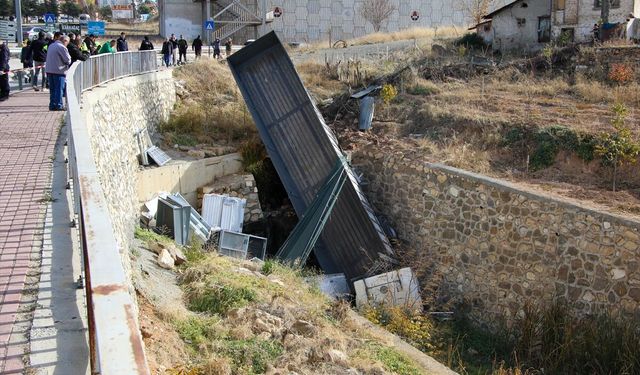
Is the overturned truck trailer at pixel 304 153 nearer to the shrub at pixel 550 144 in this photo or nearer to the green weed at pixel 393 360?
the shrub at pixel 550 144

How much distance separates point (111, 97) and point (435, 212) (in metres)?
6.83

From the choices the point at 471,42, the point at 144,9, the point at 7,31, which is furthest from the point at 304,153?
the point at 144,9

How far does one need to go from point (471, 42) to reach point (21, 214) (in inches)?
1001

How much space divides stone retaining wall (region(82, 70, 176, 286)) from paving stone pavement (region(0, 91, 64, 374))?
0.81m

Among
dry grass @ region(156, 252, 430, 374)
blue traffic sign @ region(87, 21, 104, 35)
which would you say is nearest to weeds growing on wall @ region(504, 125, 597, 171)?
dry grass @ region(156, 252, 430, 374)

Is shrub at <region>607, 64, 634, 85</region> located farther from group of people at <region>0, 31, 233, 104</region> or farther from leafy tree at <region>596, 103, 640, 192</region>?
group of people at <region>0, 31, 233, 104</region>

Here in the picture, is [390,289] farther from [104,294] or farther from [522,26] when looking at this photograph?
[522,26]

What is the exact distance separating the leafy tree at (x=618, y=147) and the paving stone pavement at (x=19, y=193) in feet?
33.9

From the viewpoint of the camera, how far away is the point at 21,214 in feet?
25.5

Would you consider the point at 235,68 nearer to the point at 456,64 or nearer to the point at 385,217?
the point at 385,217

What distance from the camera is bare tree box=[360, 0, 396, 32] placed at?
48.0 m

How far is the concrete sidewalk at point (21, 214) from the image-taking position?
4.99 m

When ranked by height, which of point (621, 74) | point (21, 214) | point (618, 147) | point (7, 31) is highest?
point (7, 31)

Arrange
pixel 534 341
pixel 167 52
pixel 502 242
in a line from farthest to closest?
pixel 167 52 → pixel 502 242 → pixel 534 341
